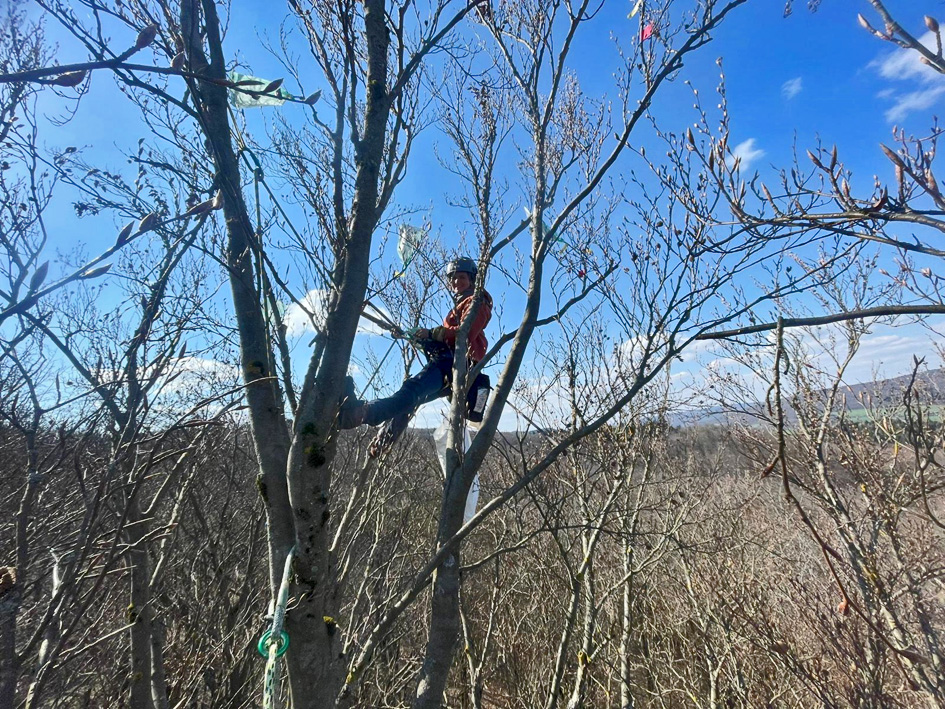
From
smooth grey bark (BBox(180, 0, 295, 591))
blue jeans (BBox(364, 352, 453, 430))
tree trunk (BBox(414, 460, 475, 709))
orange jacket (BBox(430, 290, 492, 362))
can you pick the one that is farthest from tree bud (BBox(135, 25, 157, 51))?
orange jacket (BBox(430, 290, 492, 362))

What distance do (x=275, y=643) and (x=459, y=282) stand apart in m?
2.85

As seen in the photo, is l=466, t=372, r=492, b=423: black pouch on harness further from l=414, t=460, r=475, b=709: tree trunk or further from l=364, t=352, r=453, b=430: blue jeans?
l=414, t=460, r=475, b=709: tree trunk

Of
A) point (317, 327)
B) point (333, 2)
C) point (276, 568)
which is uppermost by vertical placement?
point (333, 2)

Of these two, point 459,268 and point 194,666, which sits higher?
point 459,268

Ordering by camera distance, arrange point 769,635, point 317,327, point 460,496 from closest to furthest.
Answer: point 317,327 < point 460,496 < point 769,635

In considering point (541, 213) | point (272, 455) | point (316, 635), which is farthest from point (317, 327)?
point (541, 213)

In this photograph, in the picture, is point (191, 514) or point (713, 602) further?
point (191, 514)

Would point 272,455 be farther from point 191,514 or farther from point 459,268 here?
point 191,514

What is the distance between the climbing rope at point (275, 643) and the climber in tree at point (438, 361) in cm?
162

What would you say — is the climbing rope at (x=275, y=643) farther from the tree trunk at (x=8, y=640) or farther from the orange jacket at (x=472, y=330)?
the orange jacket at (x=472, y=330)

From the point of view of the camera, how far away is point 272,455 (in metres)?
1.87

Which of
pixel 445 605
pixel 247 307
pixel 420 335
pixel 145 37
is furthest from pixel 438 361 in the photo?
pixel 145 37

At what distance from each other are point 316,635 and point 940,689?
20.4 ft

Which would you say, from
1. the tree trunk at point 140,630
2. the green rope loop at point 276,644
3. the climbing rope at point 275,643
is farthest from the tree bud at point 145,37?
the tree trunk at point 140,630
